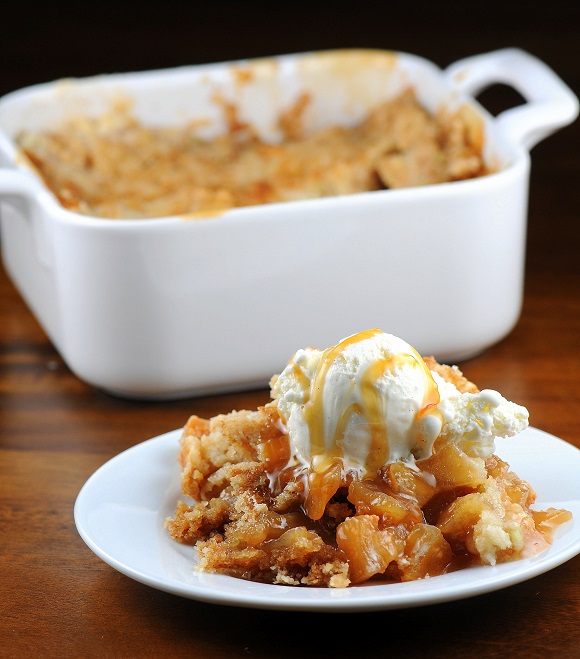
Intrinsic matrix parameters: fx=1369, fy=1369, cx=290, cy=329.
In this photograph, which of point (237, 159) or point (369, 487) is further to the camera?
point (237, 159)

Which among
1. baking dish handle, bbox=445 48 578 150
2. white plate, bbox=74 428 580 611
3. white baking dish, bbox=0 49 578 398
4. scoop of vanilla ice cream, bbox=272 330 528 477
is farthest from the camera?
baking dish handle, bbox=445 48 578 150

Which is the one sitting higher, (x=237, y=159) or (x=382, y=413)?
(x=382, y=413)

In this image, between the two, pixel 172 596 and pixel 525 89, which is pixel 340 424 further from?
pixel 525 89

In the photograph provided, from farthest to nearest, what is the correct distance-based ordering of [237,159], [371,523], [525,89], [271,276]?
[237,159] < [525,89] < [271,276] < [371,523]

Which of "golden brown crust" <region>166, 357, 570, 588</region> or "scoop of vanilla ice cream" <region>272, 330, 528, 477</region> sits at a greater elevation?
"scoop of vanilla ice cream" <region>272, 330, 528, 477</region>

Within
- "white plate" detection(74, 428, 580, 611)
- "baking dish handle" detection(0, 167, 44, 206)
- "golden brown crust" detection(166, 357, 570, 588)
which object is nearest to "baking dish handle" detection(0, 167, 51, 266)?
"baking dish handle" detection(0, 167, 44, 206)

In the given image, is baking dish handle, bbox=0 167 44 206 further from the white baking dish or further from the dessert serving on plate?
the dessert serving on plate

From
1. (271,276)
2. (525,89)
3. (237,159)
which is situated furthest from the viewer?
(237,159)

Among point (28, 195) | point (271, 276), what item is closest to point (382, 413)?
point (271, 276)
